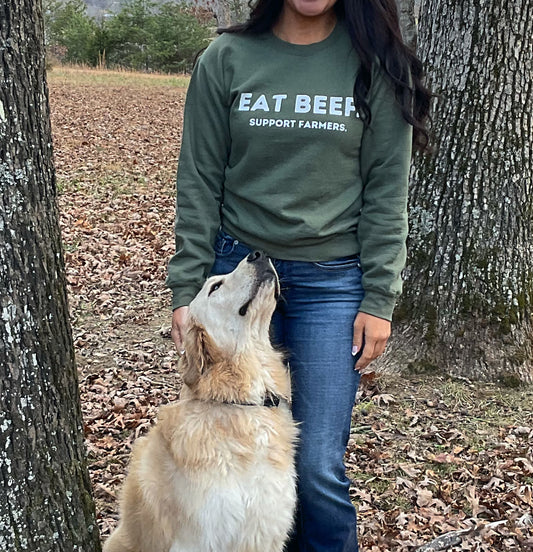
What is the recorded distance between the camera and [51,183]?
2.64 meters

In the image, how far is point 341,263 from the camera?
2893 mm

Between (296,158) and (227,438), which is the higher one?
(296,158)

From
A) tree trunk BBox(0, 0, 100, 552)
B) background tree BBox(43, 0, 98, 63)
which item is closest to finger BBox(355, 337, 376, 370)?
tree trunk BBox(0, 0, 100, 552)

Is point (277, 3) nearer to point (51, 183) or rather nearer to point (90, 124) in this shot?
point (51, 183)

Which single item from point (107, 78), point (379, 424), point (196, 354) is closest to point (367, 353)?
point (196, 354)

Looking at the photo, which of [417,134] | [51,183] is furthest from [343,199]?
[51,183]

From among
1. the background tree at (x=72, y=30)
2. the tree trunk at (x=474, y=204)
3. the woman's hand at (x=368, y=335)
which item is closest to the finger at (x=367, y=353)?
the woman's hand at (x=368, y=335)

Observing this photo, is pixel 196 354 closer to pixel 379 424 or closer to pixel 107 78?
pixel 379 424

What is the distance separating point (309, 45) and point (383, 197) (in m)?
0.70

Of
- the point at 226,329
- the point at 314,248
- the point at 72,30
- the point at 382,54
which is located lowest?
the point at 226,329

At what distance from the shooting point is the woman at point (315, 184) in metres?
2.74

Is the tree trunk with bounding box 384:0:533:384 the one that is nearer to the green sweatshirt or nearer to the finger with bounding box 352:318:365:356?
the green sweatshirt

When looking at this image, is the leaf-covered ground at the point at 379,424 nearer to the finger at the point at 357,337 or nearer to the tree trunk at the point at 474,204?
the tree trunk at the point at 474,204

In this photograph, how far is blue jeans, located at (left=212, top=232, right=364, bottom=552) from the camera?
2.88 meters
